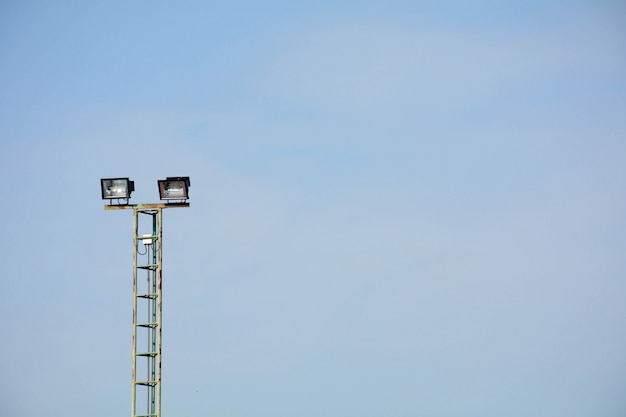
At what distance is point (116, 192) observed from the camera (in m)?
183

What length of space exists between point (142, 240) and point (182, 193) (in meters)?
3.59

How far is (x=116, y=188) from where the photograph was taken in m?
183

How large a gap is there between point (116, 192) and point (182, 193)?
380 cm

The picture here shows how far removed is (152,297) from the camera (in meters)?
183

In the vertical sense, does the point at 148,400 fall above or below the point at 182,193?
below

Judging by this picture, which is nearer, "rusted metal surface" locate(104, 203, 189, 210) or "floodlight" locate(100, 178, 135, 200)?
"rusted metal surface" locate(104, 203, 189, 210)

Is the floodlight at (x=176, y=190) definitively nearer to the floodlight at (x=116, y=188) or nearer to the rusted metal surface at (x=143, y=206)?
the rusted metal surface at (x=143, y=206)

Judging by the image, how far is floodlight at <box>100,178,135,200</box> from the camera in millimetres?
183125

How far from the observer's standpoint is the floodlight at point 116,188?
18312 centimetres

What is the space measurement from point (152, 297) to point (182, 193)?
601cm

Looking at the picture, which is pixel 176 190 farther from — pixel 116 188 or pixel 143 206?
pixel 116 188

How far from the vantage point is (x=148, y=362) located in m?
183

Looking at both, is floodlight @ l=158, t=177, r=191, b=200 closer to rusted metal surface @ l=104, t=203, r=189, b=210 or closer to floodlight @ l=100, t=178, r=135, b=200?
rusted metal surface @ l=104, t=203, r=189, b=210

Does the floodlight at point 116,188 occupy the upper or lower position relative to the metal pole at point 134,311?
upper
